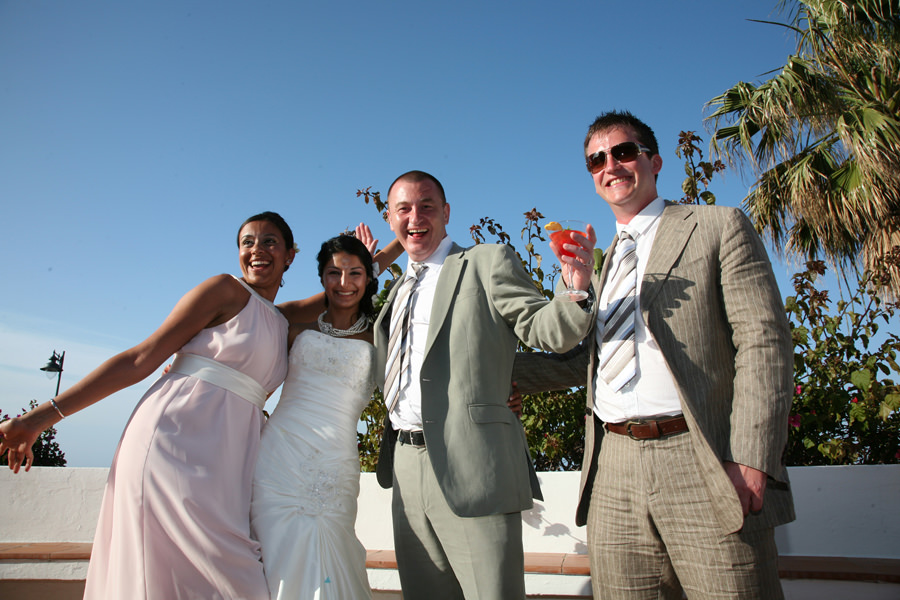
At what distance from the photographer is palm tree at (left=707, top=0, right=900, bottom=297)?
7.43m

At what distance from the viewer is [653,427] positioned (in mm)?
1932

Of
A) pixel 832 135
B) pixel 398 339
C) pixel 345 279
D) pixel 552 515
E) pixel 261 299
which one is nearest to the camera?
pixel 398 339

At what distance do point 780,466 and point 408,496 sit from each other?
55.6 inches

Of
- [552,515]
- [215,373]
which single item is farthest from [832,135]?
[215,373]

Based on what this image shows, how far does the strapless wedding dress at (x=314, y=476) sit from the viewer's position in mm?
2430

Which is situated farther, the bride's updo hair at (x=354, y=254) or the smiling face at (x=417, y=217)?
the bride's updo hair at (x=354, y=254)

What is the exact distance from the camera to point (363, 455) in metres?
4.84

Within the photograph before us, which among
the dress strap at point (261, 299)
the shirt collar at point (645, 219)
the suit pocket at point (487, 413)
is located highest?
the shirt collar at point (645, 219)

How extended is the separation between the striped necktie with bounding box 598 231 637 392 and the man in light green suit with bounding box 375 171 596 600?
0.19 metres

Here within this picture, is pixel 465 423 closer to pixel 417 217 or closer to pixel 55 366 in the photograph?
pixel 417 217

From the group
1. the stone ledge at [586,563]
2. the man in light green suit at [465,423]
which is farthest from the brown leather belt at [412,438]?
the stone ledge at [586,563]

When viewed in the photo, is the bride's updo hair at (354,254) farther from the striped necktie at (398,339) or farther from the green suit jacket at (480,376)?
the green suit jacket at (480,376)

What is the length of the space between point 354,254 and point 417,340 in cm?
83

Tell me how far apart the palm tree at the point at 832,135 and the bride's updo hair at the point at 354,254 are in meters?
7.11
